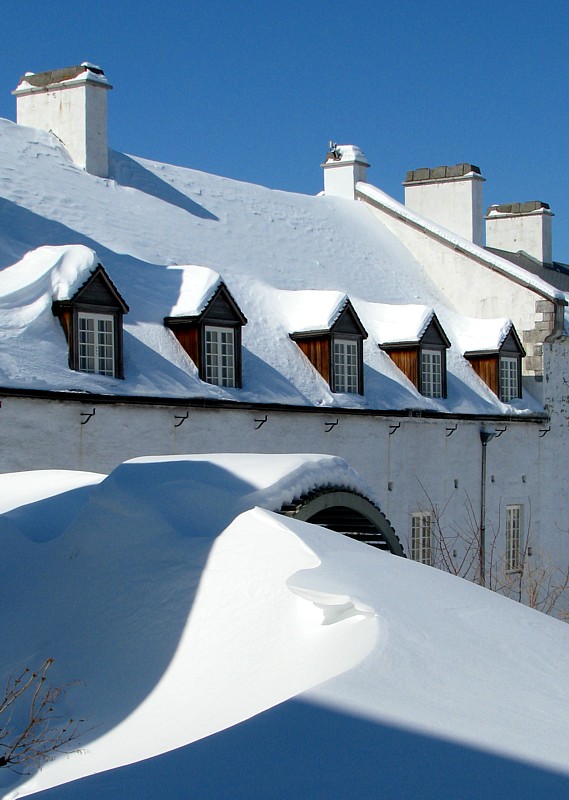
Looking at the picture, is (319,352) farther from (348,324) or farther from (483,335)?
(483,335)

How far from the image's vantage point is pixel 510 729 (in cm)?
564

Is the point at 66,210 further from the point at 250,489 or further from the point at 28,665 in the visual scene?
the point at 28,665

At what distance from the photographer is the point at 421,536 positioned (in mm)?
23469

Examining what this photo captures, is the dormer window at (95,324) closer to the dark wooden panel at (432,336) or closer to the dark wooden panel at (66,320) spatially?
the dark wooden panel at (66,320)

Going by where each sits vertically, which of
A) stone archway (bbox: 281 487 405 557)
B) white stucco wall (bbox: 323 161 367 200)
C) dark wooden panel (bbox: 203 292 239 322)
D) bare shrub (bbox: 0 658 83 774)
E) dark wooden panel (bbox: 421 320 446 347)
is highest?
white stucco wall (bbox: 323 161 367 200)

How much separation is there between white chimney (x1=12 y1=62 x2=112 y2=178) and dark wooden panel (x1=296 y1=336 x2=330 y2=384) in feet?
17.6

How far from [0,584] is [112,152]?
16256mm

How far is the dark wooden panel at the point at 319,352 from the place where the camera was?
21453 millimetres

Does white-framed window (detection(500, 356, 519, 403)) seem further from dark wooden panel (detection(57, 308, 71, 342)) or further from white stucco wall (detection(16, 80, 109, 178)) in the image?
dark wooden panel (detection(57, 308, 71, 342))

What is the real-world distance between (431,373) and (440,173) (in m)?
9.76

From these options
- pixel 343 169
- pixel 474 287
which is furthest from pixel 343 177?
pixel 474 287

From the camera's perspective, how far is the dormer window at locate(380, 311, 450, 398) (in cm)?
2345

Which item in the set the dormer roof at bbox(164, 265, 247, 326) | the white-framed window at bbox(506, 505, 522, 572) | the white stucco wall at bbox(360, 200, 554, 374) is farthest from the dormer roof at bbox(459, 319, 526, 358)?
the dormer roof at bbox(164, 265, 247, 326)

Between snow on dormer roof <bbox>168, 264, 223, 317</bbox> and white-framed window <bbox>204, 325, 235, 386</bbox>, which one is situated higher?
snow on dormer roof <bbox>168, 264, 223, 317</bbox>
